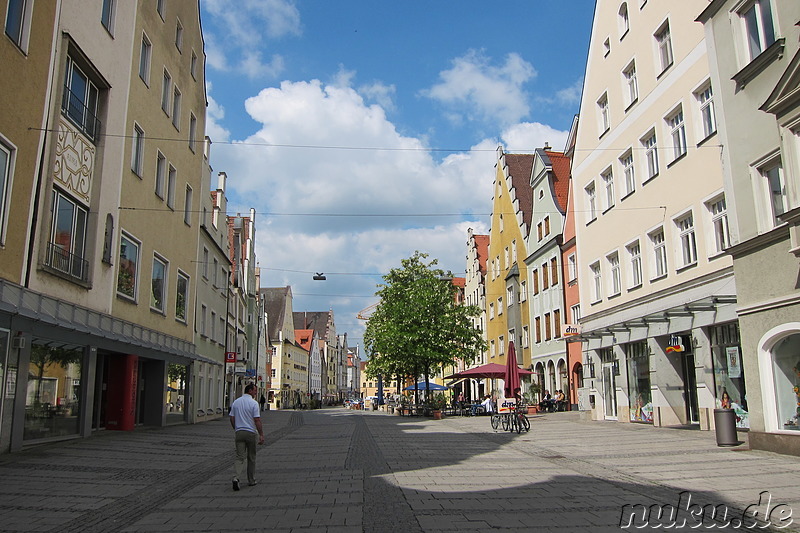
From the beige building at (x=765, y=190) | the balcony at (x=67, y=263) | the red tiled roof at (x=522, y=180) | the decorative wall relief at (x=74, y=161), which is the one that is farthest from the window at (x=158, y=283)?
the red tiled roof at (x=522, y=180)

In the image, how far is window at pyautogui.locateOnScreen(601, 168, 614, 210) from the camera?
87.5 ft

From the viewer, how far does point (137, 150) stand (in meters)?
22.5

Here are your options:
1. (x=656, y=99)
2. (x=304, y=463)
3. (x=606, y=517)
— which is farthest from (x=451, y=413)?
(x=606, y=517)

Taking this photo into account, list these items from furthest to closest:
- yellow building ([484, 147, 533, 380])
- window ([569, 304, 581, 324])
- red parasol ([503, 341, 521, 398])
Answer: yellow building ([484, 147, 533, 380]) → window ([569, 304, 581, 324]) → red parasol ([503, 341, 521, 398])

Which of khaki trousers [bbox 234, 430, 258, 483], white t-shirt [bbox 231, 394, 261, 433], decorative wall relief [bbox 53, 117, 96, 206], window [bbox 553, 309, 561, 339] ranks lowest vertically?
khaki trousers [bbox 234, 430, 258, 483]

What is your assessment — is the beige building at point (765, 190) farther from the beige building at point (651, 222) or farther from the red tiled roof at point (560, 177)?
the red tiled roof at point (560, 177)

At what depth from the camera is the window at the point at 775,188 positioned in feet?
46.6

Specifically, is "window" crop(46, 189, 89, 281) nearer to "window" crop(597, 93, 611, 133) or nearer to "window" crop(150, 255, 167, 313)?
"window" crop(150, 255, 167, 313)

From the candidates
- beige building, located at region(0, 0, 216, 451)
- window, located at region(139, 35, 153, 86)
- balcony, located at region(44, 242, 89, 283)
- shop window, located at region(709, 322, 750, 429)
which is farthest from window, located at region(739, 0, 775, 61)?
window, located at region(139, 35, 153, 86)

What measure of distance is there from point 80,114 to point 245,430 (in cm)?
1144

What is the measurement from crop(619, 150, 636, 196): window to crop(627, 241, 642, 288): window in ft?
6.67

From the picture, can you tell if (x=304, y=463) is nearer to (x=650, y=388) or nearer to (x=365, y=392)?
(x=650, y=388)

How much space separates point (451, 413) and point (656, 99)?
22168 mm

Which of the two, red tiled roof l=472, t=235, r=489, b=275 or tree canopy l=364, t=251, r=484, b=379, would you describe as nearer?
tree canopy l=364, t=251, r=484, b=379
